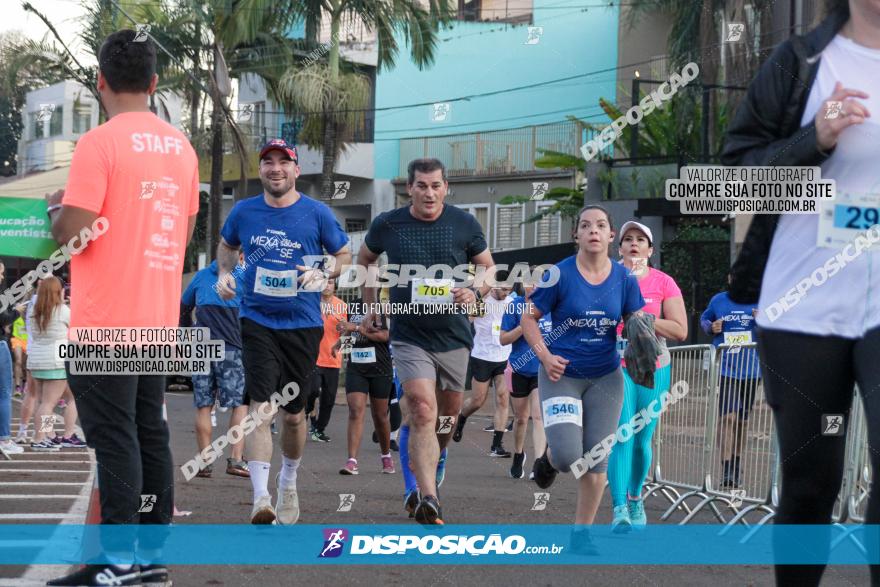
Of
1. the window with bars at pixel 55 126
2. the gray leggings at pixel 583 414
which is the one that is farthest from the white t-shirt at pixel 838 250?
the window with bars at pixel 55 126

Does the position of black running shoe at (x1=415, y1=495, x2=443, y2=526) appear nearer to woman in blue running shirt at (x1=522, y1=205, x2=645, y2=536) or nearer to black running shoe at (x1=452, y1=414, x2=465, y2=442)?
woman in blue running shirt at (x1=522, y1=205, x2=645, y2=536)

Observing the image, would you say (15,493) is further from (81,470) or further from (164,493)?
(164,493)

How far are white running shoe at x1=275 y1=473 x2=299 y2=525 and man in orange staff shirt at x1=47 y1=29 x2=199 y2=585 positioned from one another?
2.75 m

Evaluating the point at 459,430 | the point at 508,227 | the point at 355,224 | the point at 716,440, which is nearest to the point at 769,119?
the point at 716,440

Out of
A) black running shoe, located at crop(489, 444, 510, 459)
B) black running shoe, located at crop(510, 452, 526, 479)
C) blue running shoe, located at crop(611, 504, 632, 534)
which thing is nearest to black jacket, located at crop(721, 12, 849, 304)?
blue running shoe, located at crop(611, 504, 632, 534)

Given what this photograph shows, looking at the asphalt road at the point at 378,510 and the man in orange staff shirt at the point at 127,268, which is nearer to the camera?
the man in orange staff shirt at the point at 127,268

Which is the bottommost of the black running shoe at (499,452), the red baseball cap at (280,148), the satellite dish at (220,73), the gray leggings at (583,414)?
the black running shoe at (499,452)

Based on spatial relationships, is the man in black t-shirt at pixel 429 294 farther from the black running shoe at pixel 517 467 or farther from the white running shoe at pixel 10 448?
the white running shoe at pixel 10 448

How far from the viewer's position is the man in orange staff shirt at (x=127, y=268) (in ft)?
16.6

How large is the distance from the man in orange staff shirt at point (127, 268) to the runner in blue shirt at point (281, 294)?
2.61 metres

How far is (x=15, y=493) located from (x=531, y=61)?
112 feet

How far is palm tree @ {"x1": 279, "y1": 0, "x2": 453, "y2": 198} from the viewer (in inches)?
1187

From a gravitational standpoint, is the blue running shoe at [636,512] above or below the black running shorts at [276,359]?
below

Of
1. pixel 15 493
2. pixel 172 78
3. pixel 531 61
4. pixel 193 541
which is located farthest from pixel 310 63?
pixel 193 541
